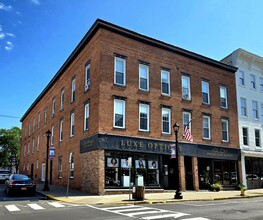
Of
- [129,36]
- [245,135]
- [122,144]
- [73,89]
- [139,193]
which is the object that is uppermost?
[129,36]

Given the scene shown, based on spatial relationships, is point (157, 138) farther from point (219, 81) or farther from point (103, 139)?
point (219, 81)

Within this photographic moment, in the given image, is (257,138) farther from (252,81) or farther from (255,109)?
(252,81)

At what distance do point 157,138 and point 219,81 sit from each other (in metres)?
10.0

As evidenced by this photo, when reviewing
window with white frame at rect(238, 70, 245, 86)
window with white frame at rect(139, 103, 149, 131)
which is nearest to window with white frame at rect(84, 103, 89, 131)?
window with white frame at rect(139, 103, 149, 131)

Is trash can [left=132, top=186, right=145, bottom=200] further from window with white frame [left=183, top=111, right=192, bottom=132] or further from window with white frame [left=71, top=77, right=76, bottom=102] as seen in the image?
window with white frame [left=71, top=77, right=76, bottom=102]

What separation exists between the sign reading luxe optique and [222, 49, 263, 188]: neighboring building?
34.1 ft

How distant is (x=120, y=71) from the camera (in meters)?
22.7

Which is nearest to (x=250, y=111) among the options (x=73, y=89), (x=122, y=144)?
(x=122, y=144)

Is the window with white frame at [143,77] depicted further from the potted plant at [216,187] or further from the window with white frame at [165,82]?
the potted plant at [216,187]

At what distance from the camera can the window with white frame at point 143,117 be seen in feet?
75.1

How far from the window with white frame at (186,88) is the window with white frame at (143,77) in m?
4.01

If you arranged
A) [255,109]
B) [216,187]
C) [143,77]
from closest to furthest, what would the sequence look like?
[143,77], [216,187], [255,109]

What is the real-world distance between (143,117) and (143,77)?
327 cm

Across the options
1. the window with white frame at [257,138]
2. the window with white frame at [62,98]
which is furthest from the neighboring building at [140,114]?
the window with white frame at [257,138]
